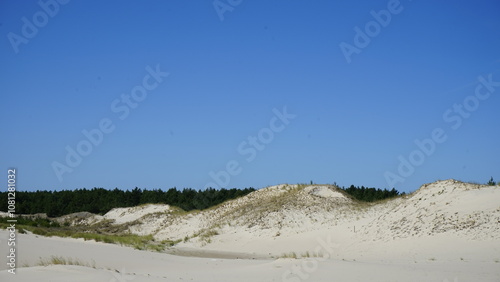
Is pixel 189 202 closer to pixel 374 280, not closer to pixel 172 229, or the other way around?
pixel 172 229

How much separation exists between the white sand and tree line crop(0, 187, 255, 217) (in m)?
20.4

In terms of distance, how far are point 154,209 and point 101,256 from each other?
38906mm

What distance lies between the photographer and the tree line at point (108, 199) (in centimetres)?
7300

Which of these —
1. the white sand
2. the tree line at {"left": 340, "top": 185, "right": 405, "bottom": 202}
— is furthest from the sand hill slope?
the tree line at {"left": 340, "top": 185, "right": 405, "bottom": 202}

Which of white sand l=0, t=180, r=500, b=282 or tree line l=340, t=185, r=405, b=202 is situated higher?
tree line l=340, t=185, r=405, b=202

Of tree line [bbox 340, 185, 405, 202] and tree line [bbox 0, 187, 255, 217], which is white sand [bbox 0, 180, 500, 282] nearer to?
tree line [bbox 340, 185, 405, 202]

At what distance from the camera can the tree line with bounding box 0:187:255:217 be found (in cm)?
7300

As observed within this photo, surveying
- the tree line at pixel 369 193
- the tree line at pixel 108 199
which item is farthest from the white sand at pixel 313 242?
the tree line at pixel 108 199

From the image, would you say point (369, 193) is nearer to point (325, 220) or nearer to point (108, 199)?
point (325, 220)

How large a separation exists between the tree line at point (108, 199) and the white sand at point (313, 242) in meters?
20.4

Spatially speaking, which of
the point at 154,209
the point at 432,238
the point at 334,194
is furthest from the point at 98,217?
the point at 432,238

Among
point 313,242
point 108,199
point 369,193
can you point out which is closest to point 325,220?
point 313,242

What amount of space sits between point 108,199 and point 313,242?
56.6m

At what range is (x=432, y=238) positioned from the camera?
86.1 ft
